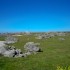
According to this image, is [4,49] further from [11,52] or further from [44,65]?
[44,65]

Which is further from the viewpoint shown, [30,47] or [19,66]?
[30,47]

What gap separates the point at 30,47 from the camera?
5878 cm

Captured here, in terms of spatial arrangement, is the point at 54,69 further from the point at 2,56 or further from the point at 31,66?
the point at 2,56

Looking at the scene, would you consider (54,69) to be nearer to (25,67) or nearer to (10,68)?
(25,67)

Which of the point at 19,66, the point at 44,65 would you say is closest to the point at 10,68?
the point at 19,66

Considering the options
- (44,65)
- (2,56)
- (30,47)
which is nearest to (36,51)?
(30,47)

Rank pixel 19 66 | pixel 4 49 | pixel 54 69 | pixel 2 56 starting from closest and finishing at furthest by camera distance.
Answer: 1. pixel 54 69
2. pixel 19 66
3. pixel 2 56
4. pixel 4 49

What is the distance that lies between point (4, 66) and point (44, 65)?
936cm

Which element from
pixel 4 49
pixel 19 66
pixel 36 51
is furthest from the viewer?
pixel 36 51

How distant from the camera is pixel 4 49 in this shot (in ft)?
168

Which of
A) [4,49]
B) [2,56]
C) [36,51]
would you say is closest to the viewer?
[2,56]

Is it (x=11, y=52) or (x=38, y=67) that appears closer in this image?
(x=38, y=67)

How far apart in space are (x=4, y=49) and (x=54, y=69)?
76.5 feet

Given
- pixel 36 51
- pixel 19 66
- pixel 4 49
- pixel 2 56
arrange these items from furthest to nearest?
pixel 36 51 → pixel 4 49 → pixel 2 56 → pixel 19 66
